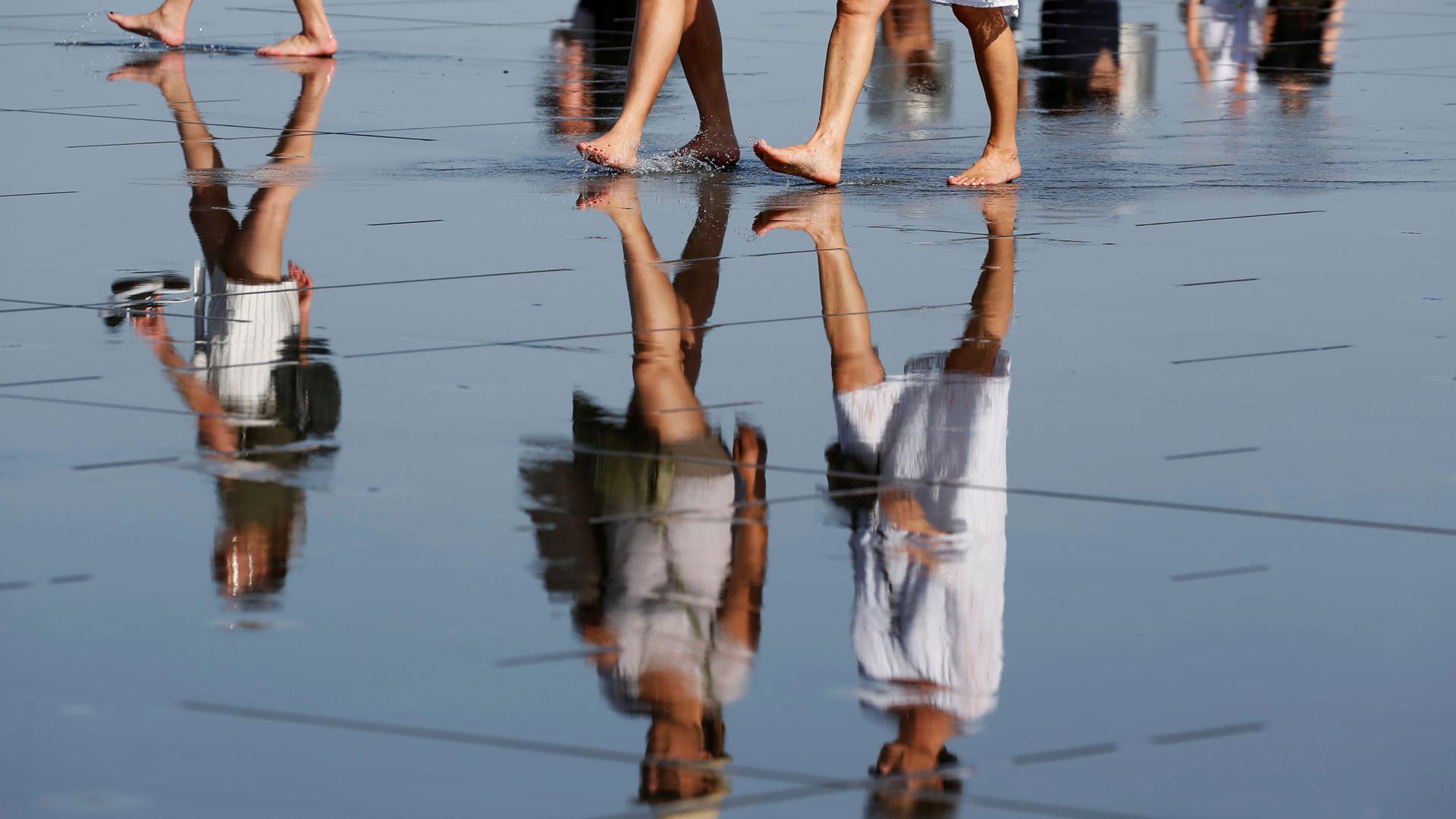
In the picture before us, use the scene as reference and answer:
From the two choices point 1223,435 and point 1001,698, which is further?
point 1223,435

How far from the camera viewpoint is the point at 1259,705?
265cm

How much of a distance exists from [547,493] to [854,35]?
3763 millimetres

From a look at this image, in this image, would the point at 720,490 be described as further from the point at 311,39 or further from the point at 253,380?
the point at 311,39

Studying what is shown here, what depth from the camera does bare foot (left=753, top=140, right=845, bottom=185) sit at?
22.7 ft

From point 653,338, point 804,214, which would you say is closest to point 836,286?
point 653,338

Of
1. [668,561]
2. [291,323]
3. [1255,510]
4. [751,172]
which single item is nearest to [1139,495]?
[1255,510]

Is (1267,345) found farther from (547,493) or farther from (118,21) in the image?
(118,21)

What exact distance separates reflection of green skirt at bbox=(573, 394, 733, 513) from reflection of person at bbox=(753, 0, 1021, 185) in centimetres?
300

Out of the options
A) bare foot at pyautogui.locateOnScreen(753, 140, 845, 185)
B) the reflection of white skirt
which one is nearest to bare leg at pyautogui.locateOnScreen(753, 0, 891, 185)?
bare foot at pyautogui.locateOnScreen(753, 140, 845, 185)

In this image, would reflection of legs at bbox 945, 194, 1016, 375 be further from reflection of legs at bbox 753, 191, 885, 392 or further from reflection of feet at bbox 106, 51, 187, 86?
reflection of feet at bbox 106, 51, 187, 86

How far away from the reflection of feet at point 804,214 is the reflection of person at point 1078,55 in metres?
3.00

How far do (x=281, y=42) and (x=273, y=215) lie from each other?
6.26 m

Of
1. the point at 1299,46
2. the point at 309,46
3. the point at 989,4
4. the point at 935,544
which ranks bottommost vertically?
the point at 1299,46

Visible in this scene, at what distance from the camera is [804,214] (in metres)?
6.48
